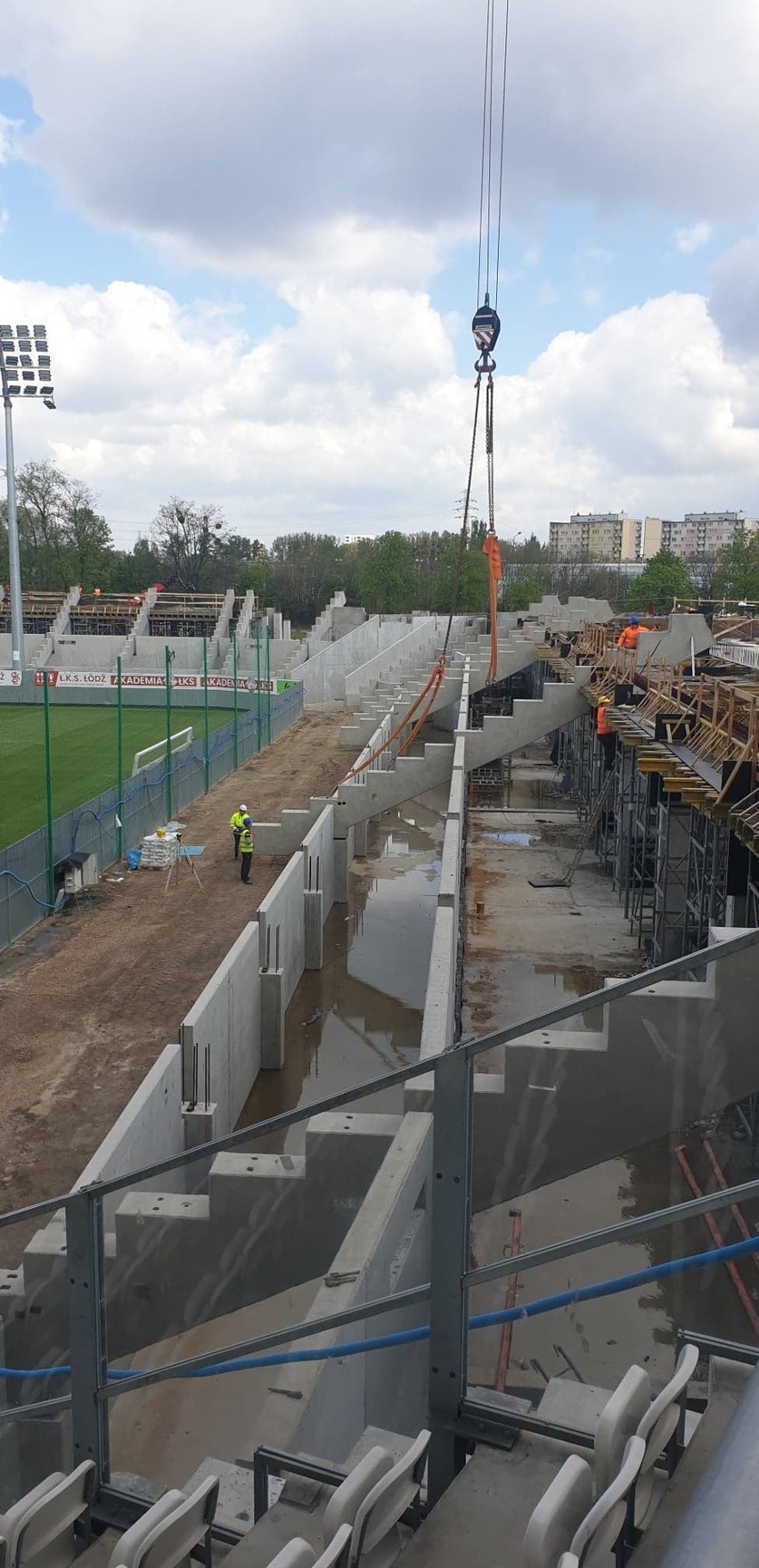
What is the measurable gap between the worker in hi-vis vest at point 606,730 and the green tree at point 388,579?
63.6m

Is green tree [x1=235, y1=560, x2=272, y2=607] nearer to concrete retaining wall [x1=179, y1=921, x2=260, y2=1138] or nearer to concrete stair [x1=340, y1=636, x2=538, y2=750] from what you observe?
concrete stair [x1=340, y1=636, x2=538, y2=750]

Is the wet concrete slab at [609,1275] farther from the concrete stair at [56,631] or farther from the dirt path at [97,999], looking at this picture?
the concrete stair at [56,631]

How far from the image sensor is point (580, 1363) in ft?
13.2

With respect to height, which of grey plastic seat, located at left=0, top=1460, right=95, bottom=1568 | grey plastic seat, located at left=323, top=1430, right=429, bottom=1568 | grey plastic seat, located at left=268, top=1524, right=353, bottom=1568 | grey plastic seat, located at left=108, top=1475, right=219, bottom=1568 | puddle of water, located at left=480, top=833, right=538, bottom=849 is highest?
grey plastic seat, located at left=268, top=1524, right=353, bottom=1568

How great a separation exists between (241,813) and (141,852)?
246cm

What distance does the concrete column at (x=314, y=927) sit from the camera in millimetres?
20453

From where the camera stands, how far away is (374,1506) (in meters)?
3.32

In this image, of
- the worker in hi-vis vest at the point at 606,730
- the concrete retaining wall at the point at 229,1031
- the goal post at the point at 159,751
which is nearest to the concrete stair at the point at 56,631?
the goal post at the point at 159,751

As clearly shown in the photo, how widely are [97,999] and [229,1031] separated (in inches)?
117

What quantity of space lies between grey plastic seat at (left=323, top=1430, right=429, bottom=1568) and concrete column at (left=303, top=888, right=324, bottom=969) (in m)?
16.9

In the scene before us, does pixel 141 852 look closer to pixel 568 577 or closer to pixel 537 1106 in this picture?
pixel 537 1106

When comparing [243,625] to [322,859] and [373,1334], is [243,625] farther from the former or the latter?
[373,1334]

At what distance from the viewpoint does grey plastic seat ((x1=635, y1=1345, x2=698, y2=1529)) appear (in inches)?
127

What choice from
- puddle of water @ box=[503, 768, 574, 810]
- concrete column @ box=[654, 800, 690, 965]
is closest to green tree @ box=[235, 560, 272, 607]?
puddle of water @ box=[503, 768, 574, 810]
